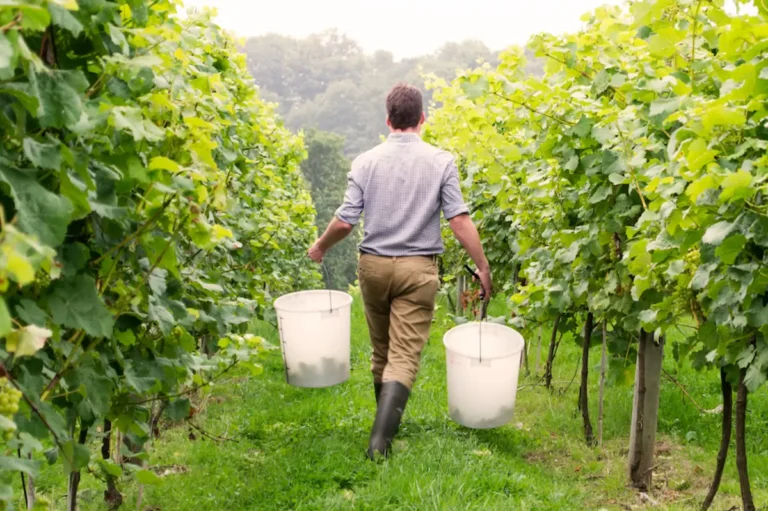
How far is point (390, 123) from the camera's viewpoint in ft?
13.5

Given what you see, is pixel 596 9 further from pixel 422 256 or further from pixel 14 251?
pixel 14 251

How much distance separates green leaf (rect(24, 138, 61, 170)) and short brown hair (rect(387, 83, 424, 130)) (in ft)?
9.39

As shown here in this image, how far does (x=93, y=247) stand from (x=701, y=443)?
381cm

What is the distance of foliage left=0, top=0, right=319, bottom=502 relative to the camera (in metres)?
1.23

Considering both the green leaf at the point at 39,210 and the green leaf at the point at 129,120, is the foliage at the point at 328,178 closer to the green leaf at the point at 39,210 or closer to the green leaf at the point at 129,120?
the green leaf at the point at 129,120

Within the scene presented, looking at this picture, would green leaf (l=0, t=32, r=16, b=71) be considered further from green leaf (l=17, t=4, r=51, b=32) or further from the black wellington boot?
the black wellington boot

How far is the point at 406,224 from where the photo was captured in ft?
13.3

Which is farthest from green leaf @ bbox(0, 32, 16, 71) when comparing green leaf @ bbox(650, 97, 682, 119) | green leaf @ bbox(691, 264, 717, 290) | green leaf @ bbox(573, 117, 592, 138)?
green leaf @ bbox(573, 117, 592, 138)

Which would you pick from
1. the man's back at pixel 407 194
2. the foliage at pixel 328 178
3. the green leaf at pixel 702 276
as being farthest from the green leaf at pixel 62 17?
the foliage at pixel 328 178

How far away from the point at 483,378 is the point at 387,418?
0.58 metres

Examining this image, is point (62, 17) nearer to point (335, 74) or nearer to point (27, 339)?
point (27, 339)

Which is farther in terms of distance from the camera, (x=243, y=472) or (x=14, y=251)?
(x=243, y=472)

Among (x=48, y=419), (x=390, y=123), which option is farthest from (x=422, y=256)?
(x=48, y=419)

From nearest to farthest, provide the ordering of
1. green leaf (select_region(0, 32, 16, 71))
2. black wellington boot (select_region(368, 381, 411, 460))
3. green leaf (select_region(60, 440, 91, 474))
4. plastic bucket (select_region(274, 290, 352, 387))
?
green leaf (select_region(0, 32, 16, 71))
green leaf (select_region(60, 440, 91, 474))
black wellington boot (select_region(368, 381, 411, 460))
plastic bucket (select_region(274, 290, 352, 387))
